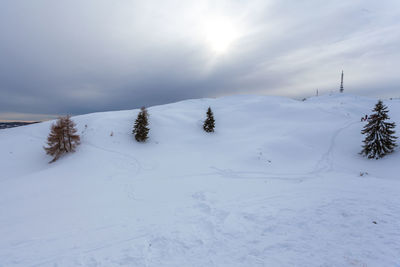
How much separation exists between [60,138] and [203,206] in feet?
59.4

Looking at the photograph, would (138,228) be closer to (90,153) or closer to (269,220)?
(269,220)

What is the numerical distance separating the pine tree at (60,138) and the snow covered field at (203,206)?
1.20 meters

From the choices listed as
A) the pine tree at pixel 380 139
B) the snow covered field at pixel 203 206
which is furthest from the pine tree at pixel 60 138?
the pine tree at pixel 380 139

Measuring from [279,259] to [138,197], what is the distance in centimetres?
747

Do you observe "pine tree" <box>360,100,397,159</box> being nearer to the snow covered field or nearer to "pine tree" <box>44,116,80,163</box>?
the snow covered field

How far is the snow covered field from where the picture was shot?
4.67m

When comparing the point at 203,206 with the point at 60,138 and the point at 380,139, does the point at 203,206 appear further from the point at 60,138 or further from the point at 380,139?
the point at 380,139

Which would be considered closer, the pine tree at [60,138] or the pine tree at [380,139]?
the pine tree at [380,139]

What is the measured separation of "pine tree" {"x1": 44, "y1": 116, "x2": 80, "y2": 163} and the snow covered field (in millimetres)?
1202

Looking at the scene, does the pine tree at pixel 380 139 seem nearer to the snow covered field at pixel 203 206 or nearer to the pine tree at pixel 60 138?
the snow covered field at pixel 203 206

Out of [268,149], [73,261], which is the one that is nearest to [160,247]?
[73,261]

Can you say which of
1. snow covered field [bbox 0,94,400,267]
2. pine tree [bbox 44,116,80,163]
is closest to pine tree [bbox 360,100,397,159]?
snow covered field [bbox 0,94,400,267]

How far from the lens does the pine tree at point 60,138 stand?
55.2 ft

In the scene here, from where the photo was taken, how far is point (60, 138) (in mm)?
16969
